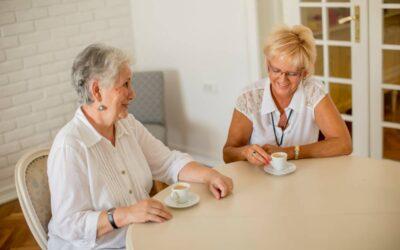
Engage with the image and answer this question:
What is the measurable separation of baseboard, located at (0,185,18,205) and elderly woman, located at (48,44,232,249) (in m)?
2.20

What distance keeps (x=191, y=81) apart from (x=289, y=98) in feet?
6.39

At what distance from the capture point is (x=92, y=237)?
6.40 ft

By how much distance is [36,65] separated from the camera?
4172 millimetres

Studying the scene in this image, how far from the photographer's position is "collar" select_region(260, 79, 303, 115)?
2553 mm

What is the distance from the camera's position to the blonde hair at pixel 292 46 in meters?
2.44

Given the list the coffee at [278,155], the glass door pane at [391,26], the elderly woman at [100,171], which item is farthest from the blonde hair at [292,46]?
the glass door pane at [391,26]

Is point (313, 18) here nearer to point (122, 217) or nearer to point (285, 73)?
point (285, 73)

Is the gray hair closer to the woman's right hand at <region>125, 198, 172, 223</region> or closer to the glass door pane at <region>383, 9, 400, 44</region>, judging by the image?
the woman's right hand at <region>125, 198, 172, 223</region>

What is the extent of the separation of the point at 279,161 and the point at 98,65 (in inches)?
29.1

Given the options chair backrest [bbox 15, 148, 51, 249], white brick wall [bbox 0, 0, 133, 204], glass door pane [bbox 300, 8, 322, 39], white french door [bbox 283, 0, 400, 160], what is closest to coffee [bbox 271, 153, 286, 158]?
chair backrest [bbox 15, 148, 51, 249]

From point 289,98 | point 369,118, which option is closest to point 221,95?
point 369,118

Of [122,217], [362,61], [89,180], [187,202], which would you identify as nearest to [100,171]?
[89,180]

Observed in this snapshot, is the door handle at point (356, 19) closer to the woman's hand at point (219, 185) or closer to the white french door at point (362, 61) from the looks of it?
the white french door at point (362, 61)

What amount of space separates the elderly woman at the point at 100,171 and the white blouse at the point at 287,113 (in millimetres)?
473
